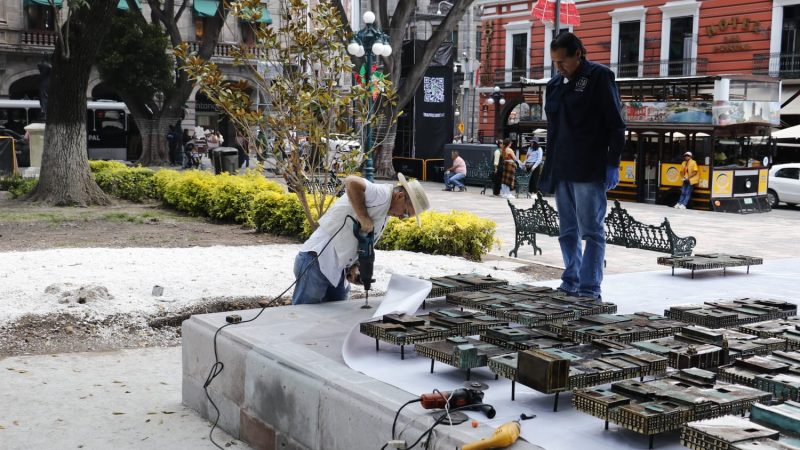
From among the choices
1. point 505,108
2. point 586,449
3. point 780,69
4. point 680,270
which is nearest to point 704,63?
point 780,69

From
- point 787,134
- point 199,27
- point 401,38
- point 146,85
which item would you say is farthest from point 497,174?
point 199,27

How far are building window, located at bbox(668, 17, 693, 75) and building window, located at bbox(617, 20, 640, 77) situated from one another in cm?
166

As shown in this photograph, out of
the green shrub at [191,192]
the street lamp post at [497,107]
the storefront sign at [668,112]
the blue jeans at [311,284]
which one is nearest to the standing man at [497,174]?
the storefront sign at [668,112]

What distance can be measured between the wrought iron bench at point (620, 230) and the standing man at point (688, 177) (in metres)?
10.1

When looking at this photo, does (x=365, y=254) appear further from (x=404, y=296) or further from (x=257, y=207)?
(x=257, y=207)

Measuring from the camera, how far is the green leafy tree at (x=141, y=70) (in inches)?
1208

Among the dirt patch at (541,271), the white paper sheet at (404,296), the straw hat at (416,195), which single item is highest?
the straw hat at (416,195)

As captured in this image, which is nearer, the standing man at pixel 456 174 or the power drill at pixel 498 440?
the power drill at pixel 498 440

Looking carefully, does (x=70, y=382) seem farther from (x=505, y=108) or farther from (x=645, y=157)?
(x=505, y=108)

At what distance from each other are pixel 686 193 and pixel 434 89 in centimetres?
1170

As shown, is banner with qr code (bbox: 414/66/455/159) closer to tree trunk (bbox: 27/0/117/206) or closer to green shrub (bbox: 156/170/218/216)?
green shrub (bbox: 156/170/218/216)

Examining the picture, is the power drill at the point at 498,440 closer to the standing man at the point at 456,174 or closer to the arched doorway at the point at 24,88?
the standing man at the point at 456,174

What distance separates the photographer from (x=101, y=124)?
123 feet

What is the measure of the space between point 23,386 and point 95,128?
33026 millimetres
